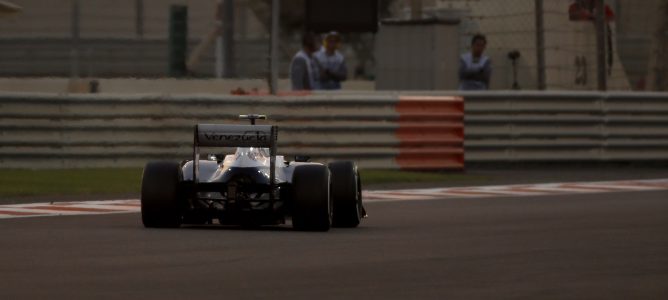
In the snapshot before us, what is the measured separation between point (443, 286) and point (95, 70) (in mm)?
13985

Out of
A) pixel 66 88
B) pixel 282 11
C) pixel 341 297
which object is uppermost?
pixel 282 11

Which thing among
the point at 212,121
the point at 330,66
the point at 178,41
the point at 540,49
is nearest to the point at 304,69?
the point at 330,66

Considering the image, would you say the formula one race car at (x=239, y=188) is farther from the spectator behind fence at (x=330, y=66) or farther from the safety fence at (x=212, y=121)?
the spectator behind fence at (x=330, y=66)

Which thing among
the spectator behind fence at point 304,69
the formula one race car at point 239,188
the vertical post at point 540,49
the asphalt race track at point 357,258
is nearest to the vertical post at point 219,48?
the spectator behind fence at point 304,69

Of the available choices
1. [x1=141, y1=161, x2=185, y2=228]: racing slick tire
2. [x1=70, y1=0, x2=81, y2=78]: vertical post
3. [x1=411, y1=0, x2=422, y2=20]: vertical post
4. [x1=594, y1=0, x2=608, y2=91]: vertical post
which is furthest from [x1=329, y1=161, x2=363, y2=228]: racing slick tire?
[x1=411, y1=0, x2=422, y2=20]: vertical post

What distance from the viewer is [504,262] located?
1009cm

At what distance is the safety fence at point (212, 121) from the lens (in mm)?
19156

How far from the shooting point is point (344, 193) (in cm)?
1305

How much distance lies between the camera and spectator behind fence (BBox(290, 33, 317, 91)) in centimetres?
2342

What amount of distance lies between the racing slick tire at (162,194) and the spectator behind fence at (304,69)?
427 inches

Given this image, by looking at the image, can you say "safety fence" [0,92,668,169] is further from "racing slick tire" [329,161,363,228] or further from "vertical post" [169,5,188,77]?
"racing slick tire" [329,161,363,228]

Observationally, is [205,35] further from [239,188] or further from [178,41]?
[239,188]

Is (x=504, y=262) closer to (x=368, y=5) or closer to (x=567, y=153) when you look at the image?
(x=567, y=153)

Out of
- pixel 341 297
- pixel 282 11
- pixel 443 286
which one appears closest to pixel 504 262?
pixel 443 286
